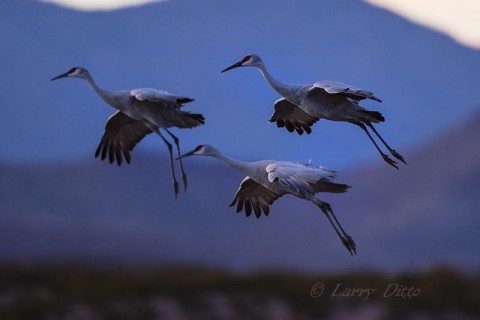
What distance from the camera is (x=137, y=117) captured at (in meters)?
6.66

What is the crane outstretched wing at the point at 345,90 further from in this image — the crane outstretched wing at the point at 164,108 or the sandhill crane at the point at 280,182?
the crane outstretched wing at the point at 164,108

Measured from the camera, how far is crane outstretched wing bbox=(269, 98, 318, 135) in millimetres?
7211

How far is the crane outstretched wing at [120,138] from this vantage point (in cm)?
707

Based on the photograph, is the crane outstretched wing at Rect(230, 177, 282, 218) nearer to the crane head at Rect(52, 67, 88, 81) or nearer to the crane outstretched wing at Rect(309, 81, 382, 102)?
the crane outstretched wing at Rect(309, 81, 382, 102)

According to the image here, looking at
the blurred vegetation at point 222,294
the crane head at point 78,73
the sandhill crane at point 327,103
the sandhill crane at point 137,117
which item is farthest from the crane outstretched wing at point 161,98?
the blurred vegetation at point 222,294

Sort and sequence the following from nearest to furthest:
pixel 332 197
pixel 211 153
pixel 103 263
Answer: pixel 211 153
pixel 103 263
pixel 332 197

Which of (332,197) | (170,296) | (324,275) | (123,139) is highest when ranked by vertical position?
(123,139)

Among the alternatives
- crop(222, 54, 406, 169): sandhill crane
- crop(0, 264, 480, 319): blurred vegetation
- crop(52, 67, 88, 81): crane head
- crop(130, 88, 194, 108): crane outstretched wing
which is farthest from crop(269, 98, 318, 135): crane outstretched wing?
crop(0, 264, 480, 319): blurred vegetation

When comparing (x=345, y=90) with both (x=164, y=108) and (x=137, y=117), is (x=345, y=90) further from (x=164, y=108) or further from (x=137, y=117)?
(x=137, y=117)

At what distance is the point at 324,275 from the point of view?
38.0ft

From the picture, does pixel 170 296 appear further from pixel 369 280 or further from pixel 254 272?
pixel 369 280

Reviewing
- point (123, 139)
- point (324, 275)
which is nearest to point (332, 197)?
point (324, 275)

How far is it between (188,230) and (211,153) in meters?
4.51

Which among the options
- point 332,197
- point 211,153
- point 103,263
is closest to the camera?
point 211,153
